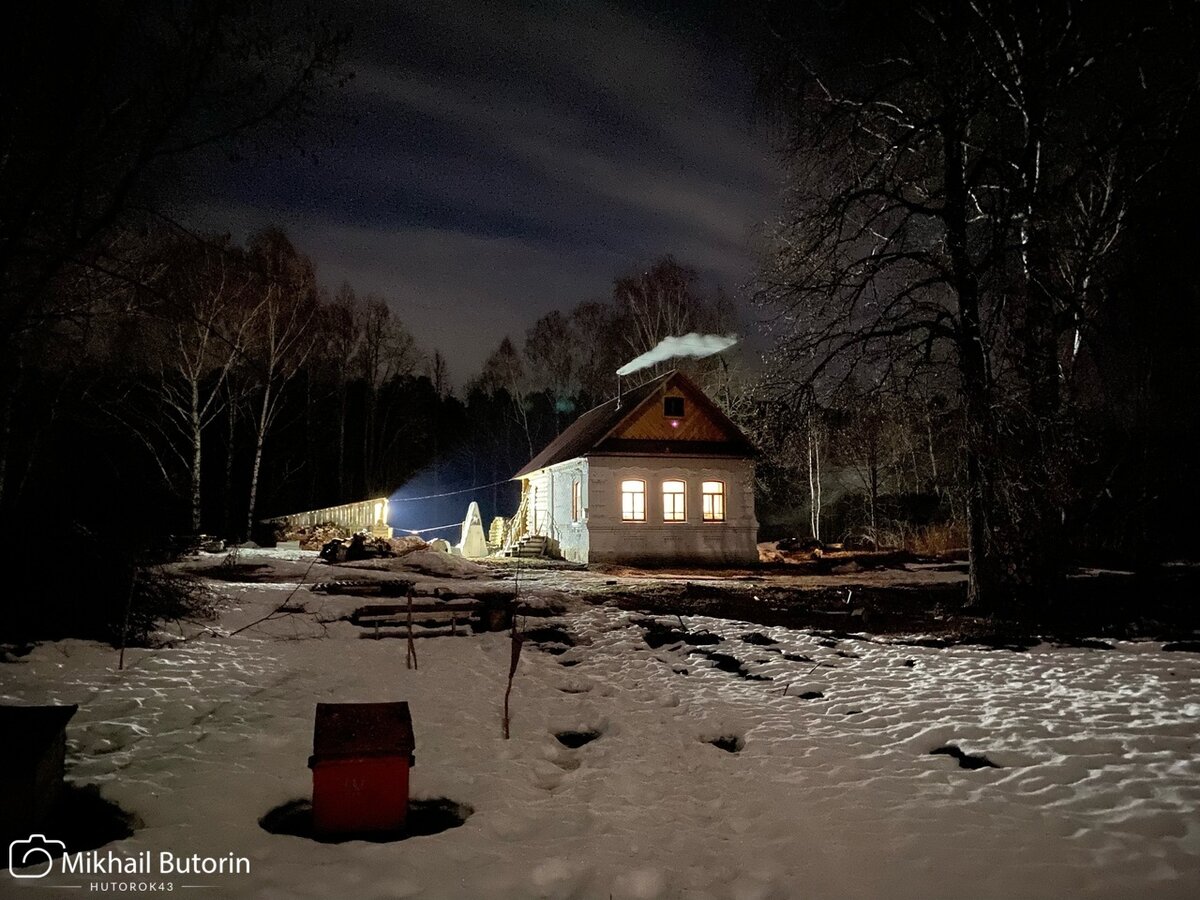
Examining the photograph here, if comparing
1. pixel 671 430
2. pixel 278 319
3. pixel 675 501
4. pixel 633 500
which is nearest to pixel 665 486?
pixel 675 501

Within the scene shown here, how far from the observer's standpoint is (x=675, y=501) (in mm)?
23641

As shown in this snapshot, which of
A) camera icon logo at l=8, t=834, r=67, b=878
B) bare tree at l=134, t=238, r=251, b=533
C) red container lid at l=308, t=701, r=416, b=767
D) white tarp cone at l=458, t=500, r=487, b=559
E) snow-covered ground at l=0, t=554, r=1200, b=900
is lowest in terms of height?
snow-covered ground at l=0, t=554, r=1200, b=900

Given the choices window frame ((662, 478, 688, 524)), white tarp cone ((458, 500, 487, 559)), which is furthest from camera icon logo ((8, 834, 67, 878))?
white tarp cone ((458, 500, 487, 559))

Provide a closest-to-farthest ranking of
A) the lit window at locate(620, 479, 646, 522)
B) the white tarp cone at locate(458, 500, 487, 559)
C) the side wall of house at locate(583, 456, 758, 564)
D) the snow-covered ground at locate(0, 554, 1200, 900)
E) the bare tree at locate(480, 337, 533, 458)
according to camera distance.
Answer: the snow-covered ground at locate(0, 554, 1200, 900)
the side wall of house at locate(583, 456, 758, 564)
the lit window at locate(620, 479, 646, 522)
the white tarp cone at locate(458, 500, 487, 559)
the bare tree at locate(480, 337, 533, 458)

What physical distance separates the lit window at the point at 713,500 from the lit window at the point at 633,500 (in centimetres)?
213

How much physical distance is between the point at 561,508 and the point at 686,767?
2077cm

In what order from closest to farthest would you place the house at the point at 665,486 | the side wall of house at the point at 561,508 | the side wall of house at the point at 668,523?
the side wall of house at the point at 668,523 → the house at the point at 665,486 → the side wall of house at the point at 561,508

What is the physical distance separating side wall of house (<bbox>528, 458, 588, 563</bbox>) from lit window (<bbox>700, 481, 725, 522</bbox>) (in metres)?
4.18

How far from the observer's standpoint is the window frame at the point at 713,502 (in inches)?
937

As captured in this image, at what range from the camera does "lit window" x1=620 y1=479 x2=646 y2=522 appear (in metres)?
23.1

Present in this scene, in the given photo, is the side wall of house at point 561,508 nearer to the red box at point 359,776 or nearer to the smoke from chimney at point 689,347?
the smoke from chimney at point 689,347

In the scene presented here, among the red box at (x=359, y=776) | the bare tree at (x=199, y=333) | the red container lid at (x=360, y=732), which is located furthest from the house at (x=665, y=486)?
the red box at (x=359, y=776)

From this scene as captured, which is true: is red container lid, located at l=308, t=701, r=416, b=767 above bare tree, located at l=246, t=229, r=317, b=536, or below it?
below

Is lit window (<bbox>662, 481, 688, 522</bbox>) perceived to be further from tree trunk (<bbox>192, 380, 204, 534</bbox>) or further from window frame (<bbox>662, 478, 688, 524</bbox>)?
tree trunk (<bbox>192, 380, 204, 534</bbox>)
